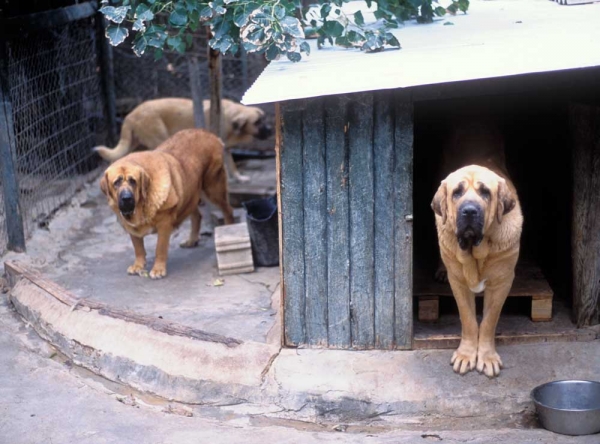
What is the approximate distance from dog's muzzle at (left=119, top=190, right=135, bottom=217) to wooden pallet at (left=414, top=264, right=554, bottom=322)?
8.46ft

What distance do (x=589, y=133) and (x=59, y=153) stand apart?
6.45 meters

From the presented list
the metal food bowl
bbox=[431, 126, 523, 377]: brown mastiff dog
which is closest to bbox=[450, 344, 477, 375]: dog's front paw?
bbox=[431, 126, 523, 377]: brown mastiff dog

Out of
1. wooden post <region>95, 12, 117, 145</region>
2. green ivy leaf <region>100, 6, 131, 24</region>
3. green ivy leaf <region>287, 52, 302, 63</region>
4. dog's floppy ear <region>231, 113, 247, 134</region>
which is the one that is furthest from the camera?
wooden post <region>95, 12, 117, 145</region>

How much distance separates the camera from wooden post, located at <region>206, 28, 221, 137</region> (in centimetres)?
964

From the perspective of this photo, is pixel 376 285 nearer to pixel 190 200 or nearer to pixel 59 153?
pixel 190 200

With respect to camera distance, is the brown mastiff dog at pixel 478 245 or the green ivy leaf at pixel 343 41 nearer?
the brown mastiff dog at pixel 478 245

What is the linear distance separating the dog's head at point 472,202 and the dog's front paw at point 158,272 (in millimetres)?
3502

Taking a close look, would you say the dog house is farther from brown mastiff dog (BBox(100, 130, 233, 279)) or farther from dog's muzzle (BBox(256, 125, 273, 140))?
dog's muzzle (BBox(256, 125, 273, 140))

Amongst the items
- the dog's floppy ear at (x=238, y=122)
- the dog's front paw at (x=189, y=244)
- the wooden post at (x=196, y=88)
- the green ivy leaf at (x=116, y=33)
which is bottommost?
the dog's front paw at (x=189, y=244)

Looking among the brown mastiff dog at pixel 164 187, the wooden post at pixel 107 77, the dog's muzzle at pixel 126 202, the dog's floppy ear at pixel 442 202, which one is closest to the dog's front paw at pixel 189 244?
the brown mastiff dog at pixel 164 187

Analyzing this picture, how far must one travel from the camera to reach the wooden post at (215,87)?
9.64 m

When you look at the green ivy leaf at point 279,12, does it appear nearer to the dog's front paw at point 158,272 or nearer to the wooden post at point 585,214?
the wooden post at point 585,214

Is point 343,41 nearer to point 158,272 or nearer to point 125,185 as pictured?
point 125,185

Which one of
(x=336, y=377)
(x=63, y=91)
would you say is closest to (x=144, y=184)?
(x=336, y=377)
